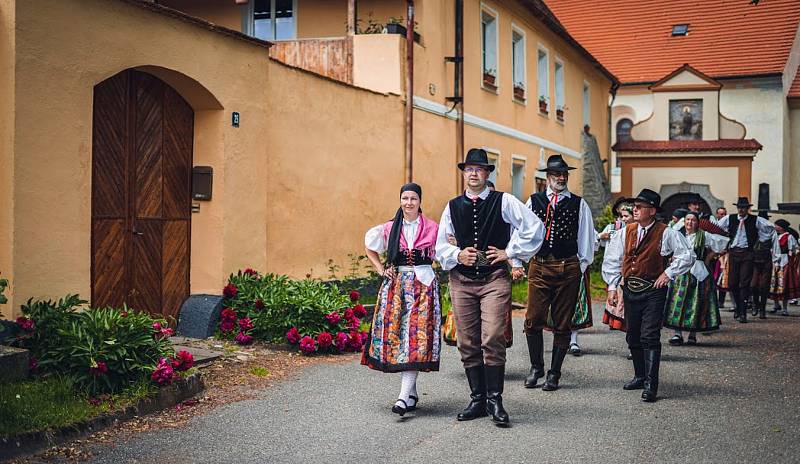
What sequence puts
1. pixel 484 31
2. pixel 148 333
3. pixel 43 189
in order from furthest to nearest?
pixel 484 31 < pixel 43 189 < pixel 148 333

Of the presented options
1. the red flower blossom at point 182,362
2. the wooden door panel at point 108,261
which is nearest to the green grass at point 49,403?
the red flower blossom at point 182,362

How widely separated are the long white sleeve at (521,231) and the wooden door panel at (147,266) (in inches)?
165

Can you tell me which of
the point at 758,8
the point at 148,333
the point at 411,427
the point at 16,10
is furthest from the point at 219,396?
the point at 758,8

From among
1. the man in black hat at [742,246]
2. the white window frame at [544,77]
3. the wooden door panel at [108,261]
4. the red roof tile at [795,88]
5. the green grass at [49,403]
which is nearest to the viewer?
the green grass at [49,403]

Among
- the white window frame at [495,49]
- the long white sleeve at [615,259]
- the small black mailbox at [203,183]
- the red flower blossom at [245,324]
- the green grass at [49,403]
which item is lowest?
the green grass at [49,403]

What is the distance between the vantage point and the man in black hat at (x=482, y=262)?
660cm

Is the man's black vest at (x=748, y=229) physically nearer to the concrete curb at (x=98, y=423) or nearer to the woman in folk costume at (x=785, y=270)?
the woman in folk costume at (x=785, y=270)

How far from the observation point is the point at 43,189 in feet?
24.8

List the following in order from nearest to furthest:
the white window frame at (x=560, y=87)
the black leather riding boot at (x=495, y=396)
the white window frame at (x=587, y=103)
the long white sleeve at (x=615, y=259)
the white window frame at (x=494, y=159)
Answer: the black leather riding boot at (x=495, y=396), the long white sleeve at (x=615, y=259), the white window frame at (x=494, y=159), the white window frame at (x=560, y=87), the white window frame at (x=587, y=103)

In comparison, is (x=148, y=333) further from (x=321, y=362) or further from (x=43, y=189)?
(x=321, y=362)

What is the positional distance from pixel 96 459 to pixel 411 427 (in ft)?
6.86

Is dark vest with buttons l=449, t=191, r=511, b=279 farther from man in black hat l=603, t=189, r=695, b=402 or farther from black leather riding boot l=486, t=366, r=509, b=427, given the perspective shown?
man in black hat l=603, t=189, r=695, b=402

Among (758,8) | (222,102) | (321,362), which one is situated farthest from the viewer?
(758,8)

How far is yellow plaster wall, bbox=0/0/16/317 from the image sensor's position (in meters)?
7.20
